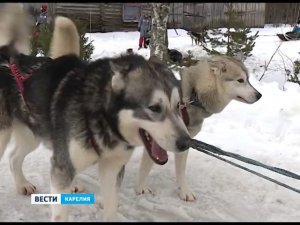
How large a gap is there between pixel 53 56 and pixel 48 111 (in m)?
0.71

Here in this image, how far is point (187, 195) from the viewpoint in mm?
3555

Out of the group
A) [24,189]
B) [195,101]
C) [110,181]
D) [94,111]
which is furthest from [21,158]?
[195,101]

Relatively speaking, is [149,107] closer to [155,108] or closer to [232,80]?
[155,108]

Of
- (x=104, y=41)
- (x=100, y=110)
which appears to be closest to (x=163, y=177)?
(x=100, y=110)

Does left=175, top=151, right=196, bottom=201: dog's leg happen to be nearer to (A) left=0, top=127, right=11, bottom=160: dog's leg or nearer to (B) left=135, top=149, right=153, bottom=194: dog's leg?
(B) left=135, top=149, right=153, bottom=194: dog's leg

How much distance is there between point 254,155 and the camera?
4.55 meters

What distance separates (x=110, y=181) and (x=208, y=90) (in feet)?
4.63

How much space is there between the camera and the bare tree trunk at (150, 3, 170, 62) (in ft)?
24.7

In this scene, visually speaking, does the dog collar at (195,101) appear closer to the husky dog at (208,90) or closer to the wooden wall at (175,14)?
the husky dog at (208,90)

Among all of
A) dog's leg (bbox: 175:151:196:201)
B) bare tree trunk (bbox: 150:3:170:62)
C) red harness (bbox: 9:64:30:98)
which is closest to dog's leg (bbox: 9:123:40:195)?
red harness (bbox: 9:64:30:98)

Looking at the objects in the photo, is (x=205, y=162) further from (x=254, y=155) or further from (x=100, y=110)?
(x=100, y=110)

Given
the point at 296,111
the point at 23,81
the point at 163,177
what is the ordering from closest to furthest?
the point at 23,81, the point at 163,177, the point at 296,111

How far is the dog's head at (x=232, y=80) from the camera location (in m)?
3.82

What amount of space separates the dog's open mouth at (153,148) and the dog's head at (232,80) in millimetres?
1680
